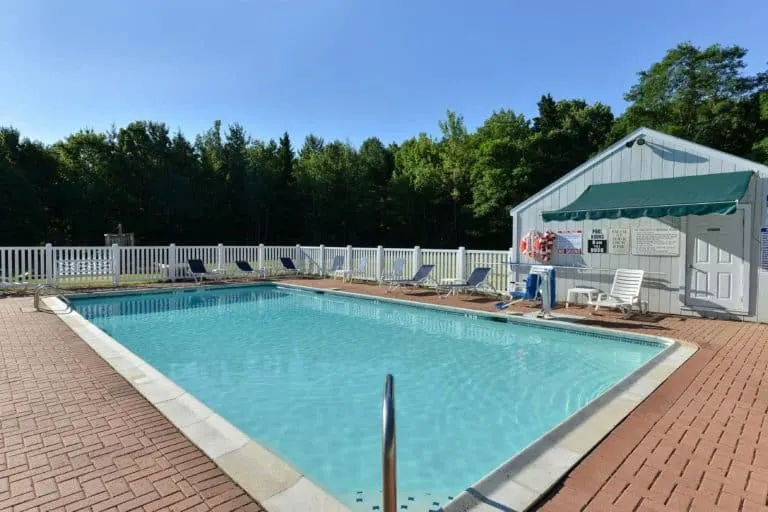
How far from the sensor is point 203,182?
30.5 meters

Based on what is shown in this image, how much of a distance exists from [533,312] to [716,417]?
210 inches

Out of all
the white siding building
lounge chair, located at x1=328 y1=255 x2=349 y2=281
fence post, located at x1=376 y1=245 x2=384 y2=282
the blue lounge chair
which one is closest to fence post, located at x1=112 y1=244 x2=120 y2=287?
lounge chair, located at x1=328 y1=255 x2=349 y2=281

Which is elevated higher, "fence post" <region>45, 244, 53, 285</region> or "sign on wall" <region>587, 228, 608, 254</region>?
"sign on wall" <region>587, 228, 608, 254</region>

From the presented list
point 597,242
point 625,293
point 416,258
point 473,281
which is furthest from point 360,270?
point 625,293

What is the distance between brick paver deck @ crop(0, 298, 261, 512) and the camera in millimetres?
2367

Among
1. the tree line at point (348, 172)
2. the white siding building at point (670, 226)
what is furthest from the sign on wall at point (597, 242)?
the tree line at point (348, 172)

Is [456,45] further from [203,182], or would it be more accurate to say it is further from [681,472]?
[203,182]

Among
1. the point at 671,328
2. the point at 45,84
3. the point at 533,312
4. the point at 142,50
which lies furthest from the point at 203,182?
the point at 671,328

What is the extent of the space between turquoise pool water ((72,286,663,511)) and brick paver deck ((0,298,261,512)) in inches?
34.3

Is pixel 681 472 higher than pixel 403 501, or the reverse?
pixel 681 472

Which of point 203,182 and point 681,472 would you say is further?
point 203,182

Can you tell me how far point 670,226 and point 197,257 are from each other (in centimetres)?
1433

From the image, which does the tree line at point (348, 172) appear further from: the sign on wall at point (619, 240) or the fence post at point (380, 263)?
the sign on wall at point (619, 240)

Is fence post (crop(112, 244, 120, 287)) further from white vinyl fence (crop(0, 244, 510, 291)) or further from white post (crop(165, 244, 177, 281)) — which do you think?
white post (crop(165, 244, 177, 281))
